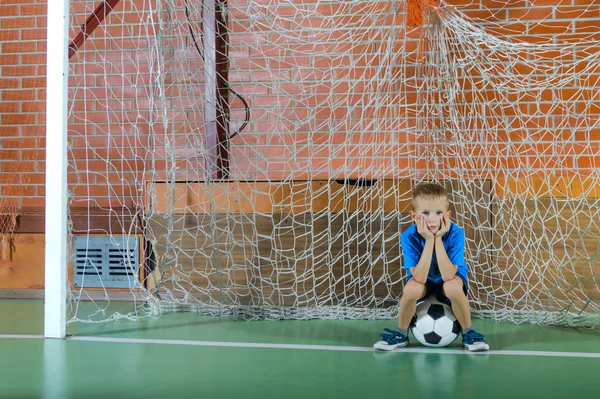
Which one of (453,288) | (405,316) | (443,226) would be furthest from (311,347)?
(443,226)

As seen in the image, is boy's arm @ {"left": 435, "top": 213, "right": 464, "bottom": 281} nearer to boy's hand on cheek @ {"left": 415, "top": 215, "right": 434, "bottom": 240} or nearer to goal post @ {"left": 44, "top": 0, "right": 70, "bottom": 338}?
boy's hand on cheek @ {"left": 415, "top": 215, "right": 434, "bottom": 240}

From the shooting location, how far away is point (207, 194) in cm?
355

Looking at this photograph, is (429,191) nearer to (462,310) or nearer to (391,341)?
(462,310)

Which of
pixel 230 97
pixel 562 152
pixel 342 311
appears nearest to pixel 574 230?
pixel 562 152

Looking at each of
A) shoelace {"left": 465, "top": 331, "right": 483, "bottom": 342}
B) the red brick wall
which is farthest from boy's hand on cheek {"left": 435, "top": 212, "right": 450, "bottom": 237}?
the red brick wall

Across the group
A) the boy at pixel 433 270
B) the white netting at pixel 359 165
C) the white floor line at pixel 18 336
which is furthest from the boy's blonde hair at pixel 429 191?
the white floor line at pixel 18 336

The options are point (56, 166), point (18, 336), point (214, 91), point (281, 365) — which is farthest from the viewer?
point (214, 91)

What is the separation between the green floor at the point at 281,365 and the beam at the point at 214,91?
1033mm

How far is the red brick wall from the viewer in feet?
12.3

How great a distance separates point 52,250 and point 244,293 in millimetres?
1155

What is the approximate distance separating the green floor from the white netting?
38 cm

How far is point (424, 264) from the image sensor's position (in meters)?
2.59

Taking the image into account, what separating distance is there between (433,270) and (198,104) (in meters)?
1.99

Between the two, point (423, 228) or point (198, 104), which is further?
point (198, 104)
